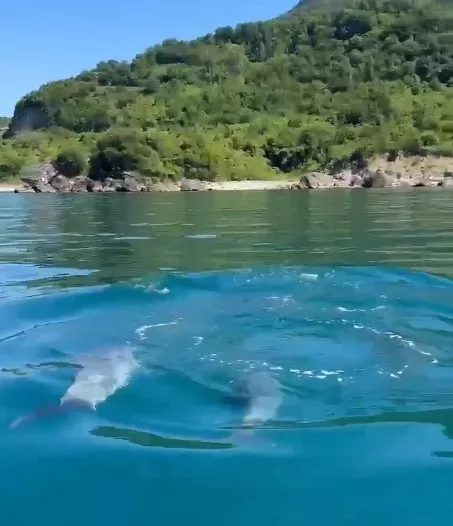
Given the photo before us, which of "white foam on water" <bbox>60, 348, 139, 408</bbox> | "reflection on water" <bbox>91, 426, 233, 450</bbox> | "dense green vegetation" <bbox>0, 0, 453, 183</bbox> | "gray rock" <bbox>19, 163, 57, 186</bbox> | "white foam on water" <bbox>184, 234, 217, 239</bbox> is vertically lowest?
"reflection on water" <bbox>91, 426, 233, 450</bbox>

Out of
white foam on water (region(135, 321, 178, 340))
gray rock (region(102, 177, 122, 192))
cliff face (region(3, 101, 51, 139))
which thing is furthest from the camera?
cliff face (region(3, 101, 51, 139))

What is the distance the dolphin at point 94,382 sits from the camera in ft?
20.6

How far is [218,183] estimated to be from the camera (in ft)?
318

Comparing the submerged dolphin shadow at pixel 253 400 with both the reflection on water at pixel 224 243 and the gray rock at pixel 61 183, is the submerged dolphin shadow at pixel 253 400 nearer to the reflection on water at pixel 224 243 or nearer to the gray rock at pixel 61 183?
the reflection on water at pixel 224 243

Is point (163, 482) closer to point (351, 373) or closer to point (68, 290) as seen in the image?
point (351, 373)

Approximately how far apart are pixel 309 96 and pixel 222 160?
55241mm

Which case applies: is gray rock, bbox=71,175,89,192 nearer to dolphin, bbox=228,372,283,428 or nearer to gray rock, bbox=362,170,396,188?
gray rock, bbox=362,170,396,188

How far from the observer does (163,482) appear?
4867 mm

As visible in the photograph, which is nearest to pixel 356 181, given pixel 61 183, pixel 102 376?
pixel 61 183

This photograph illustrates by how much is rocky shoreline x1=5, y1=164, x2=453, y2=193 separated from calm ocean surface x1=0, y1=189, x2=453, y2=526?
230 feet

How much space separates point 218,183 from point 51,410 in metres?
91.5

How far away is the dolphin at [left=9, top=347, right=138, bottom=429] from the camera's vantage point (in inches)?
247

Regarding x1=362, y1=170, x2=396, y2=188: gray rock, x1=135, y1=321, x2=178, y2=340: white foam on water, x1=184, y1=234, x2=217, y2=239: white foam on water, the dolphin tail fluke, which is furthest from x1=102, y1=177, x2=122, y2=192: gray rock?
the dolphin tail fluke

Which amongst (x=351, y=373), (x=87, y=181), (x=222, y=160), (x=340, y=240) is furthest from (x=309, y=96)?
(x=351, y=373)
